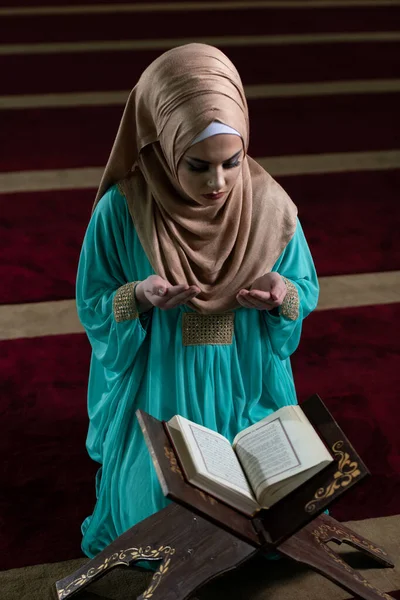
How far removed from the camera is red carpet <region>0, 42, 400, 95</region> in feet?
20.9

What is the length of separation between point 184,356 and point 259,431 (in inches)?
12.8

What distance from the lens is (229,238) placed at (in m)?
2.54

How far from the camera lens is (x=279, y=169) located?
5.25 m

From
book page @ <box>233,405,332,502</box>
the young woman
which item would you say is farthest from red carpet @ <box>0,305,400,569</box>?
book page @ <box>233,405,332,502</box>

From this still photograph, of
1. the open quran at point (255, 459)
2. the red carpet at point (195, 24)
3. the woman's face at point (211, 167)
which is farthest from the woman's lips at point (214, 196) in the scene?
the red carpet at point (195, 24)

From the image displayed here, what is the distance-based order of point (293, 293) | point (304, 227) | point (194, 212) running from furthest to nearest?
1. point (304, 227)
2. point (293, 293)
3. point (194, 212)

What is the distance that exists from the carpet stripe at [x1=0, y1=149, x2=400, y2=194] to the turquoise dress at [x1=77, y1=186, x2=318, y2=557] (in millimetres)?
2437

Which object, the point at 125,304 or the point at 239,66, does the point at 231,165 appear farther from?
the point at 239,66

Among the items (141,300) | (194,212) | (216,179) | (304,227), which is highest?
(216,179)

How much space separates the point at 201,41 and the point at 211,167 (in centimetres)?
492

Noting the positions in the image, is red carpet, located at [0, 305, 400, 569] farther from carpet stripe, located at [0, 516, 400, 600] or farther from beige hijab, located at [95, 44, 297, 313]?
beige hijab, located at [95, 44, 297, 313]

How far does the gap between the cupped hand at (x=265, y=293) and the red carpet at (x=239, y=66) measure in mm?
3999

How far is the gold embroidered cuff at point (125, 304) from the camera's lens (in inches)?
100

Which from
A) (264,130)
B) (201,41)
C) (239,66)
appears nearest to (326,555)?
(264,130)
